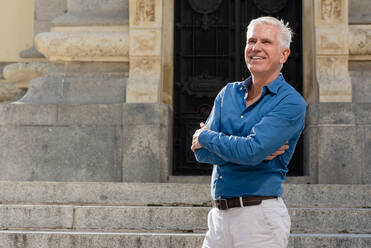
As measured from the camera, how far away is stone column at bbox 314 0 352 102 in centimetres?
710

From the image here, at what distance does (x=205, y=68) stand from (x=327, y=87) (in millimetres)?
2002

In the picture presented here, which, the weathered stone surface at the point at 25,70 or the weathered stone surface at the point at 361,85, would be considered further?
the weathered stone surface at the point at 25,70

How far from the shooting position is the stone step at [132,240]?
168 inches

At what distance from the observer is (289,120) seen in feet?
7.83

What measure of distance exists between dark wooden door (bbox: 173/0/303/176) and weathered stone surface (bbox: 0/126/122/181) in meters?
1.36

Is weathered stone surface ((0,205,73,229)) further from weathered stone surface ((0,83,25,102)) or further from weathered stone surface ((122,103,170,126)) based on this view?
weathered stone surface ((0,83,25,102))

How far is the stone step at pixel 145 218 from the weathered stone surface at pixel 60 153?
192 centimetres

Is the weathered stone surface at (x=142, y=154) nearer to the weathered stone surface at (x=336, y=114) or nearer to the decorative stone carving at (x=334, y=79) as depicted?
the weathered stone surface at (x=336, y=114)

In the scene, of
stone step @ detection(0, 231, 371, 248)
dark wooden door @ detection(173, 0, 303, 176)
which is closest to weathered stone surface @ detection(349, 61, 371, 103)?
dark wooden door @ detection(173, 0, 303, 176)

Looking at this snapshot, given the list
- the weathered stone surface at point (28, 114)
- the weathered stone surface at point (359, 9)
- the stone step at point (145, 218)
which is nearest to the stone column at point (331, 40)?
the weathered stone surface at point (359, 9)

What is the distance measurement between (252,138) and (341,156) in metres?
4.67

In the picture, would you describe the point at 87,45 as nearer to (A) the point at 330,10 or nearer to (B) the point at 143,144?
(B) the point at 143,144

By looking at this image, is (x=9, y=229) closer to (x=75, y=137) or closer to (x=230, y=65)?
(x=75, y=137)

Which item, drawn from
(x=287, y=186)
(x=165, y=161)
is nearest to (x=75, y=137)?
(x=165, y=161)
